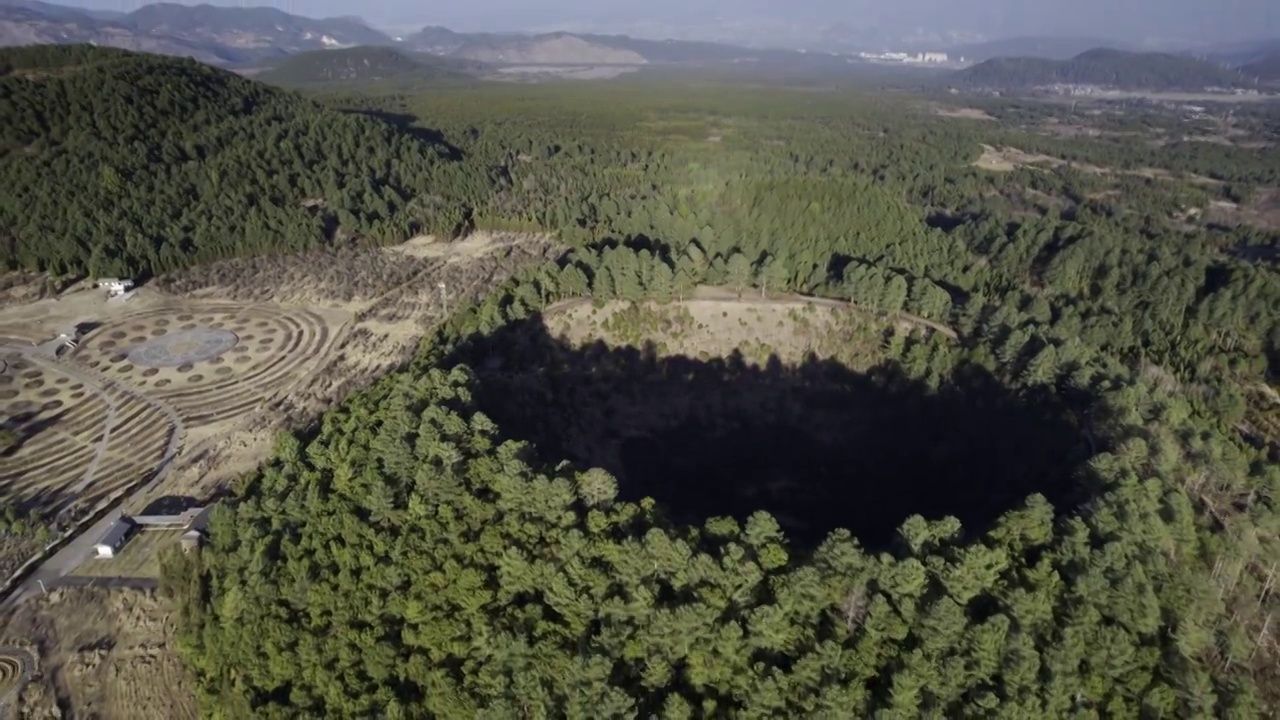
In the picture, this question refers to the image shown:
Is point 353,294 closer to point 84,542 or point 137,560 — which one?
point 84,542

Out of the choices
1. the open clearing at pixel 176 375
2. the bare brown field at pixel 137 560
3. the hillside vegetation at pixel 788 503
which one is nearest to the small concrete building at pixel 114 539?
the bare brown field at pixel 137 560

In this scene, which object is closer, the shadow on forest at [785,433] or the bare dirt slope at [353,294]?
the shadow on forest at [785,433]

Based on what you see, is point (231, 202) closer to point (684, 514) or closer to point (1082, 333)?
point (684, 514)

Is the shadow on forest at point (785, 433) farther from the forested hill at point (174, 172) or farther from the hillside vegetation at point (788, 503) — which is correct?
the forested hill at point (174, 172)

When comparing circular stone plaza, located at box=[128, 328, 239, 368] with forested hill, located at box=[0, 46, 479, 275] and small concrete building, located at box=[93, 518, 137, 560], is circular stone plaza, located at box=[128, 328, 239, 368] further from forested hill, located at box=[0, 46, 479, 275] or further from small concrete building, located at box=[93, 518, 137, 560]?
small concrete building, located at box=[93, 518, 137, 560]

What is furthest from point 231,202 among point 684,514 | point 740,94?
point 740,94

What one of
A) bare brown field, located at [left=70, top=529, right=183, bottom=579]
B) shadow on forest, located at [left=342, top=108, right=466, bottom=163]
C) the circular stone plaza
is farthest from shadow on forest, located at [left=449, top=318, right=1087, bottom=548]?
shadow on forest, located at [left=342, top=108, right=466, bottom=163]
